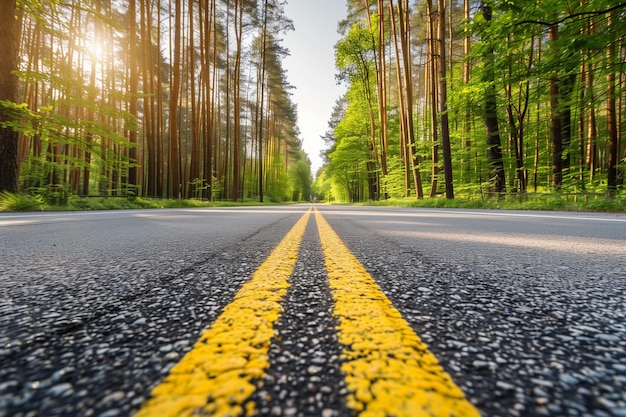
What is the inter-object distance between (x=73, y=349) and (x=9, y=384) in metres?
0.14

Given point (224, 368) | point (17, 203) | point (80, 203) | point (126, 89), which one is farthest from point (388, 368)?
point (126, 89)

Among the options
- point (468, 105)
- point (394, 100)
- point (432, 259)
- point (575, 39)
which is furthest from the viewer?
point (394, 100)

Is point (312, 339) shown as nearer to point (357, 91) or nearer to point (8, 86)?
point (8, 86)

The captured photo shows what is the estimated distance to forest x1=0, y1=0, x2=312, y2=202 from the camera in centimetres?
805

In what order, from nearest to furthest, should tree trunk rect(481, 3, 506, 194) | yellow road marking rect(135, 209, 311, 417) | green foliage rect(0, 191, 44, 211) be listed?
yellow road marking rect(135, 209, 311, 417)
green foliage rect(0, 191, 44, 211)
tree trunk rect(481, 3, 506, 194)

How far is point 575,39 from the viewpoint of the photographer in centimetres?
546

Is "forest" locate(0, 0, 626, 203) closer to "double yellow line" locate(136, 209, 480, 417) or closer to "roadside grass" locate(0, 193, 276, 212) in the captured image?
"roadside grass" locate(0, 193, 276, 212)

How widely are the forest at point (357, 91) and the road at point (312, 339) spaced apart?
590 centimetres

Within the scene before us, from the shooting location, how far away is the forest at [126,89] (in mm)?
8055

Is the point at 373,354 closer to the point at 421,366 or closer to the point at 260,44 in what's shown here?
the point at 421,366

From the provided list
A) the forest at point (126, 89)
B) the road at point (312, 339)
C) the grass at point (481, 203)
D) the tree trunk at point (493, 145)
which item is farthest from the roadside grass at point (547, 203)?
the forest at point (126, 89)

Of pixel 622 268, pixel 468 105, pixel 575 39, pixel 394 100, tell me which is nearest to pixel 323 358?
pixel 622 268

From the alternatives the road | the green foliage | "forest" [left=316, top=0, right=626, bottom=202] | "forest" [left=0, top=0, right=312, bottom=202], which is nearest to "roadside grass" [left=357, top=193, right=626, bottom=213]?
"forest" [left=316, top=0, right=626, bottom=202]

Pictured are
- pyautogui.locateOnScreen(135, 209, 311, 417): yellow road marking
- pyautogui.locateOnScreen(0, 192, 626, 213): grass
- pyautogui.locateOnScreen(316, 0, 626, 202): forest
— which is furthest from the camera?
pyautogui.locateOnScreen(0, 192, 626, 213): grass
